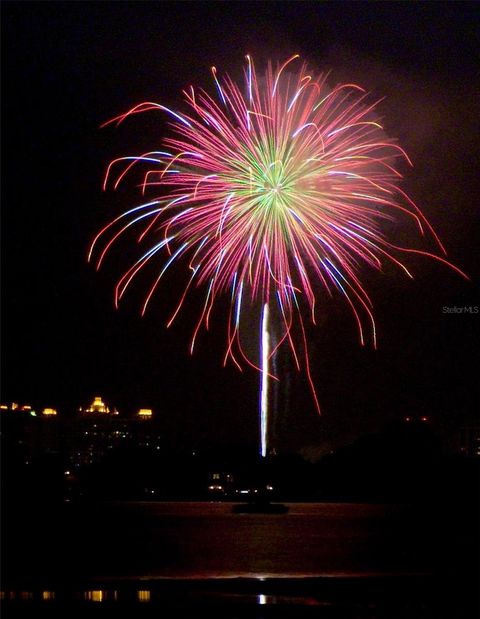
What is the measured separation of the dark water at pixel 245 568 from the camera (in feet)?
47.9

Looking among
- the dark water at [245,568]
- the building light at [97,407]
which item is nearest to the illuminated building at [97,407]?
the building light at [97,407]

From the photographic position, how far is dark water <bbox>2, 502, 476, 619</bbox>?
14.6 metres

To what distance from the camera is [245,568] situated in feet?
75.8

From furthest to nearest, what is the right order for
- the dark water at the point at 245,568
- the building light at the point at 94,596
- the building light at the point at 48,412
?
the building light at the point at 48,412
the building light at the point at 94,596
the dark water at the point at 245,568

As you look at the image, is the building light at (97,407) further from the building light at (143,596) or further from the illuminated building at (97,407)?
the building light at (143,596)

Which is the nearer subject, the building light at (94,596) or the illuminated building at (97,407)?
the building light at (94,596)

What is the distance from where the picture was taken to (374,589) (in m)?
16.0

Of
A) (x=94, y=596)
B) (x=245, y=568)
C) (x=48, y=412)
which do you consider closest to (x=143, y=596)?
(x=94, y=596)

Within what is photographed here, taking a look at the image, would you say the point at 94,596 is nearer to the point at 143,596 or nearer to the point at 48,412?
the point at 143,596

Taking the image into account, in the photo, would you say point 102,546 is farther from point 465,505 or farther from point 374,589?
point 465,505

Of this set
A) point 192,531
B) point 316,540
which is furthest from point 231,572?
point 192,531

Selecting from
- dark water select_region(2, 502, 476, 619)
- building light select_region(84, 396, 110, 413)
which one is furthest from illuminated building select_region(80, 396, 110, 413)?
dark water select_region(2, 502, 476, 619)

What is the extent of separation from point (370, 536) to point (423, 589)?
71.3 ft

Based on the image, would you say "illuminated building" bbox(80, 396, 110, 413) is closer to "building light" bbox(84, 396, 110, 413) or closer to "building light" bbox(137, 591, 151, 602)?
"building light" bbox(84, 396, 110, 413)
